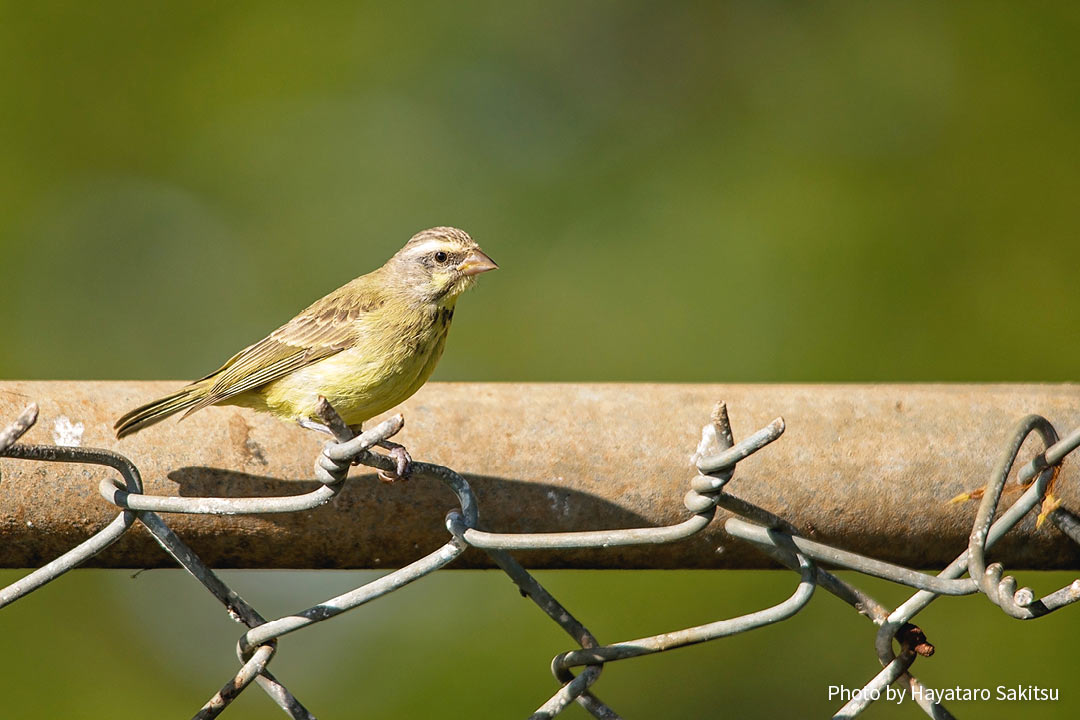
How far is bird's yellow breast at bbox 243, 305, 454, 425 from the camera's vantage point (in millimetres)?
3453

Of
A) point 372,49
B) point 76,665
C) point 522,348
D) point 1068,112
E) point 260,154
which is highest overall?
point 1068,112

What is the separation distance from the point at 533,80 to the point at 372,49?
1080 mm

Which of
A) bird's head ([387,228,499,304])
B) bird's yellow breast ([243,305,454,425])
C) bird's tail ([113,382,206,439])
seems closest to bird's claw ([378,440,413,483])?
bird's tail ([113,382,206,439])

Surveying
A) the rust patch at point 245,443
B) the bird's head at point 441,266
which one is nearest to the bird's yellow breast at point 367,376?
the bird's head at point 441,266

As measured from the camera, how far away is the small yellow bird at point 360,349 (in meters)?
3.46

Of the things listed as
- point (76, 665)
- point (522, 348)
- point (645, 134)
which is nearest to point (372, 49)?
point (645, 134)

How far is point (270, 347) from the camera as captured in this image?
3.72m

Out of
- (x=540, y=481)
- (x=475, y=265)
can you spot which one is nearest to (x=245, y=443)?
(x=540, y=481)

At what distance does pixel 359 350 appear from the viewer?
359cm

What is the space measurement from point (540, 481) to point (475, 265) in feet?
7.20

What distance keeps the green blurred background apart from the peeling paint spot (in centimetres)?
264

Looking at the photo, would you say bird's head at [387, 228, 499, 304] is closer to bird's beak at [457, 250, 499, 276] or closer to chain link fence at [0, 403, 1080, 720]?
bird's beak at [457, 250, 499, 276]

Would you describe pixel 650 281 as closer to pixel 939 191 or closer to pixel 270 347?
pixel 939 191

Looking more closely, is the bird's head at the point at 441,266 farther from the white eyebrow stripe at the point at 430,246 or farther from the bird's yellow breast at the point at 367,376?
the bird's yellow breast at the point at 367,376
